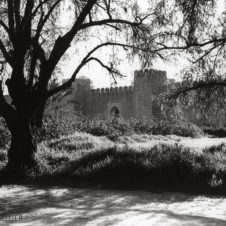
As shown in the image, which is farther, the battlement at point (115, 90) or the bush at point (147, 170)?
the battlement at point (115, 90)

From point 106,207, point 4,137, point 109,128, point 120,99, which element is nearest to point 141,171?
point 106,207

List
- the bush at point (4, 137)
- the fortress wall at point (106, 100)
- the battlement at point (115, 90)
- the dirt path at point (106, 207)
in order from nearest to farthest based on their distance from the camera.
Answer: the dirt path at point (106, 207) < the bush at point (4, 137) < the fortress wall at point (106, 100) < the battlement at point (115, 90)

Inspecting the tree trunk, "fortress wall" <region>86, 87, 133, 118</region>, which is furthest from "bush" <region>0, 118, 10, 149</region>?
"fortress wall" <region>86, 87, 133, 118</region>

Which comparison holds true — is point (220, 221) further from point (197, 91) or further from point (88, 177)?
point (197, 91)

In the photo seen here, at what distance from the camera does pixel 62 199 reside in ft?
18.1

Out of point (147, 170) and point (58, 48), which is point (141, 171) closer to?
point (147, 170)

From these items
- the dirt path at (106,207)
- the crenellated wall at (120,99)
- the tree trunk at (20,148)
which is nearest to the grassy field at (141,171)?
the tree trunk at (20,148)

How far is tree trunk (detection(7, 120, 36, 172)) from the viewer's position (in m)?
7.84

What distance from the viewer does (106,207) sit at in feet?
16.2

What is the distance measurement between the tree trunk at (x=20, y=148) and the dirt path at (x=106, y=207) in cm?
145

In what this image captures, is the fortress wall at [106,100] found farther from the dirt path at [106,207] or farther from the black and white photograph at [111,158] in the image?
the dirt path at [106,207]

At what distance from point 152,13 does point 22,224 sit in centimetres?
622

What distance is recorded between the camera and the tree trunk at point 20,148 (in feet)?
25.7

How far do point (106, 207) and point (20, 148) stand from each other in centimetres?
357
